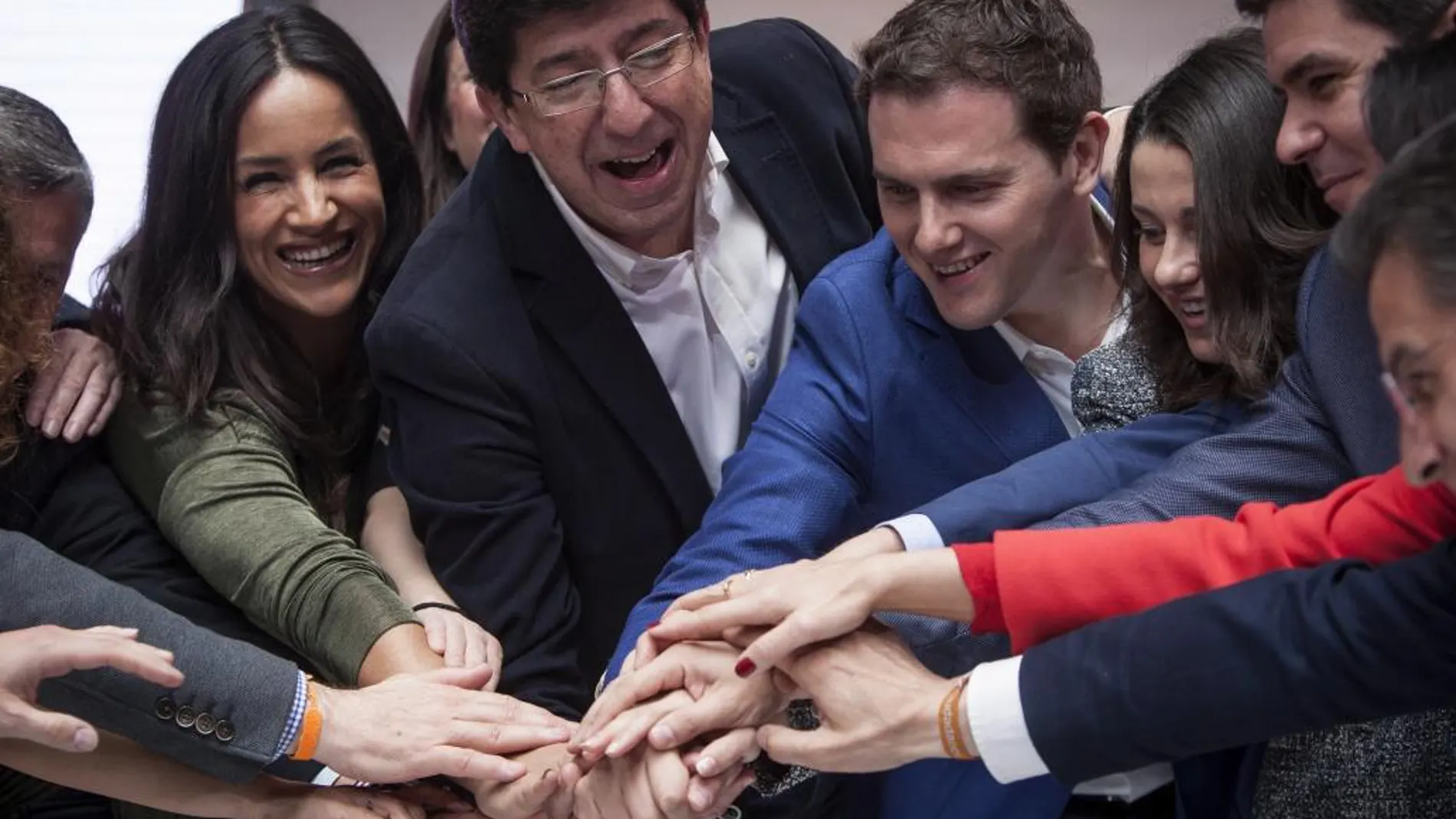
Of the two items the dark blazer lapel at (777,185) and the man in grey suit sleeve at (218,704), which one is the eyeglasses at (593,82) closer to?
the dark blazer lapel at (777,185)

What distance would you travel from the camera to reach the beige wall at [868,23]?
12.0 feet

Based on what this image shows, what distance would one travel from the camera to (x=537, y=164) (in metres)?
2.26

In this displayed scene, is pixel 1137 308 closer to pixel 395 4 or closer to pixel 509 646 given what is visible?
pixel 509 646

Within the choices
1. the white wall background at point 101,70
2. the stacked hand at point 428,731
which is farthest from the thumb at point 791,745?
the white wall background at point 101,70

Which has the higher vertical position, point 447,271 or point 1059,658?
point 447,271

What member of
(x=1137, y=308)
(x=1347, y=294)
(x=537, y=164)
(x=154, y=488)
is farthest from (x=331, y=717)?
(x=1347, y=294)

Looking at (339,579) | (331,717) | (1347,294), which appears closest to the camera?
(1347,294)

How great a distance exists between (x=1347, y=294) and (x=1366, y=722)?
414mm

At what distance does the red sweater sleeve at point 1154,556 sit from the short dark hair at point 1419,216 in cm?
30

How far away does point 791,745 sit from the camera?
5.88ft

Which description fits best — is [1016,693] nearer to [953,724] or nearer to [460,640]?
[953,724]

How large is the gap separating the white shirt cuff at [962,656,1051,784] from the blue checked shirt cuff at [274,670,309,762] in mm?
724

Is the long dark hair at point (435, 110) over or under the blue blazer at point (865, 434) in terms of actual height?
over

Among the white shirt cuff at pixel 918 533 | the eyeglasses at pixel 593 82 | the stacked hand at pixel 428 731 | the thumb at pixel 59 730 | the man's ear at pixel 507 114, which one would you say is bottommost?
the stacked hand at pixel 428 731
